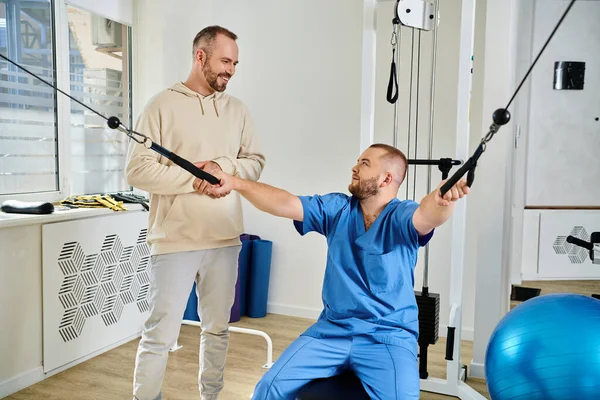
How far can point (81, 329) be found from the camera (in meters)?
2.97

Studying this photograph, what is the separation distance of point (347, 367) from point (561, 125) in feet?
11.7

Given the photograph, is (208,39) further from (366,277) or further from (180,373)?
(180,373)

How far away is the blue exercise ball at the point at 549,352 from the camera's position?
5.11ft

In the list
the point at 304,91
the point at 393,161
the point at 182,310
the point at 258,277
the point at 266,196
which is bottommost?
the point at 258,277

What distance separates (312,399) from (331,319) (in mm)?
333

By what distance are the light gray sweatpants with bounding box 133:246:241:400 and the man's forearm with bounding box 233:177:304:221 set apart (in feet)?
1.12

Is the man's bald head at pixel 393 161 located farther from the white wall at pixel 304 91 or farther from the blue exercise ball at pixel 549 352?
the white wall at pixel 304 91

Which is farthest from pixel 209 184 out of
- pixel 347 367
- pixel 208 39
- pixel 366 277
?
pixel 347 367

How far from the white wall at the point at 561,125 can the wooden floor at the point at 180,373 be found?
6.49 feet

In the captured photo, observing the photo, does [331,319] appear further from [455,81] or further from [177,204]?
[455,81]

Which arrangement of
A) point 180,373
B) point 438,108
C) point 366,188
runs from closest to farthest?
point 366,188 → point 180,373 → point 438,108

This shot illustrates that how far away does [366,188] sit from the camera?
1993 millimetres

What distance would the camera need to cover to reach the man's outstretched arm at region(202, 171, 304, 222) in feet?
6.57

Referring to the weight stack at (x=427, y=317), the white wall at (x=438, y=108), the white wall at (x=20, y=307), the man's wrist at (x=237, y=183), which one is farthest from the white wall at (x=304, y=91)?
the man's wrist at (x=237, y=183)
